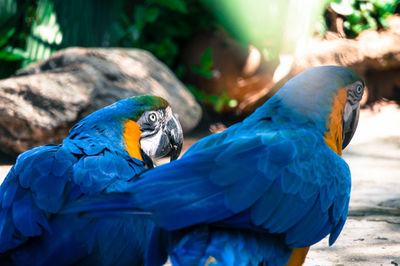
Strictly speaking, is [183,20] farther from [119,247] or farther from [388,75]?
[119,247]

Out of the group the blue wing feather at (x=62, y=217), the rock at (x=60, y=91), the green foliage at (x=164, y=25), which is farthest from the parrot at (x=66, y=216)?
the green foliage at (x=164, y=25)

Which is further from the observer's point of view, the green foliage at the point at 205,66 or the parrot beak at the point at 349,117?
the green foliage at the point at 205,66

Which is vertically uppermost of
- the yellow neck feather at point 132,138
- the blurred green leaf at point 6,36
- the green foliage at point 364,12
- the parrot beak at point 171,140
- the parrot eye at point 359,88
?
the parrot eye at point 359,88

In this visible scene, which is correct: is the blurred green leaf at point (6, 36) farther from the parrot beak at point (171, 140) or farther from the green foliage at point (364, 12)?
the parrot beak at point (171, 140)

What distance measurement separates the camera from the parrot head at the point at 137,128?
5.66 feet

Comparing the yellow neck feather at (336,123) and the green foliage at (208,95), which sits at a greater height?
the yellow neck feather at (336,123)

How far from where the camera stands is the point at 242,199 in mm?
1114

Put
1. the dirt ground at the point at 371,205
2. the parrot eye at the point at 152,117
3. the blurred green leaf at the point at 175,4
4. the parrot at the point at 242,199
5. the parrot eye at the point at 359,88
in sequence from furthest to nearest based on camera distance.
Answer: the blurred green leaf at the point at 175,4 < the parrot eye at the point at 152,117 < the dirt ground at the point at 371,205 < the parrot eye at the point at 359,88 < the parrot at the point at 242,199

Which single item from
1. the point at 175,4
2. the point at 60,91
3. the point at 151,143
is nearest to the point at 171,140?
the point at 151,143

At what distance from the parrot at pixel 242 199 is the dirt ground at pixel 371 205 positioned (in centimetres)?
56

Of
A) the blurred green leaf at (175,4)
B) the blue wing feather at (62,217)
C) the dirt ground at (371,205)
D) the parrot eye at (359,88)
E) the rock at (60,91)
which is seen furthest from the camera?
the blurred green leaf at (175,4)

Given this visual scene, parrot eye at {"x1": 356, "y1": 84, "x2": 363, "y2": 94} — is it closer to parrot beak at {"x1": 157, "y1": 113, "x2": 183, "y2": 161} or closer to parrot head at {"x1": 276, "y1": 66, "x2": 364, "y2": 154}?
parrot head at {"x1": 276, "y1": 66, "x2": 364, "y2": 154}

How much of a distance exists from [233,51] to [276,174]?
4.39 metres

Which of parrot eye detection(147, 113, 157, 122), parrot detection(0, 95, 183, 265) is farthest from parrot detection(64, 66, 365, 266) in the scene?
Result: parrot eye detection(147, 113, 157, 122)
